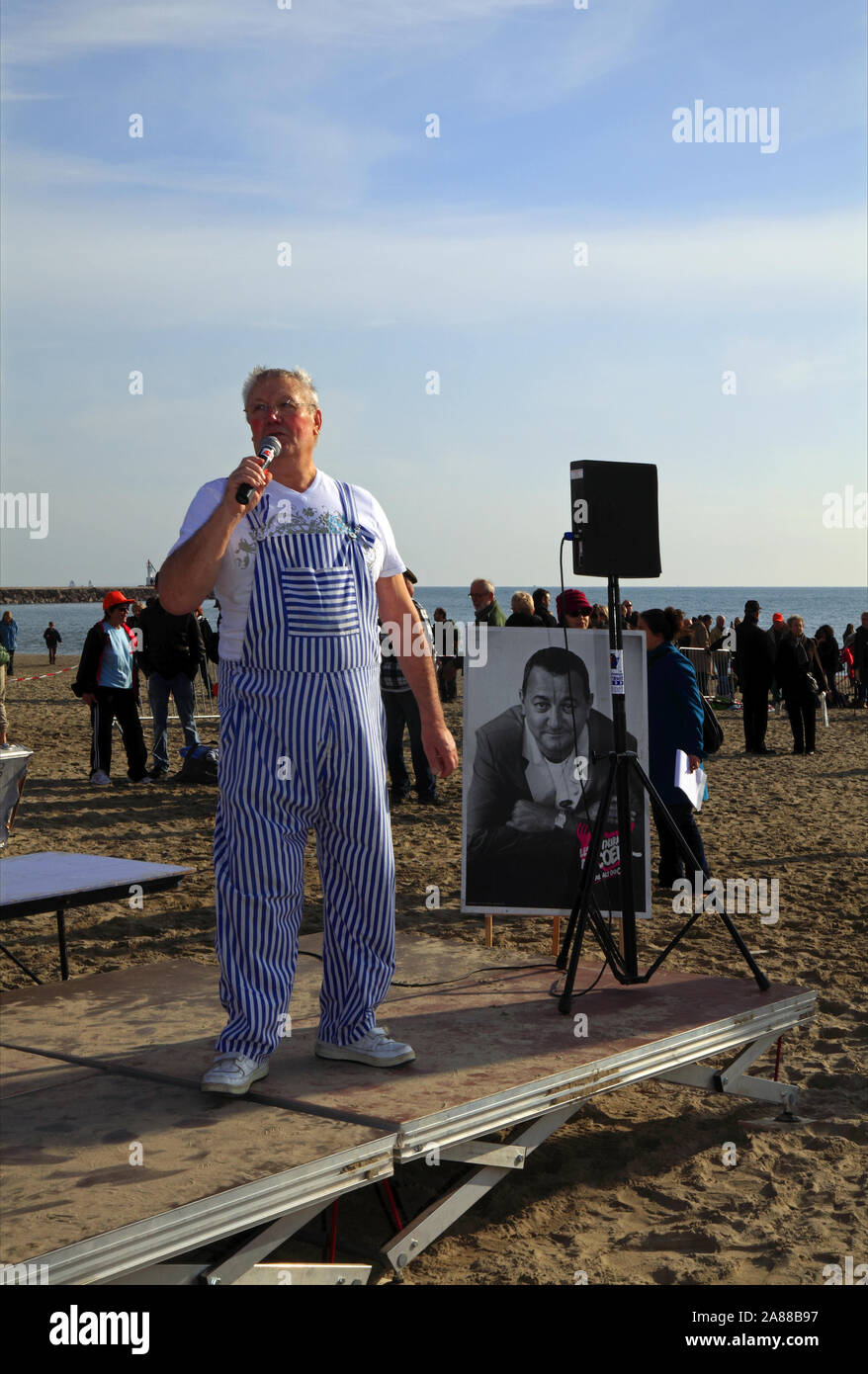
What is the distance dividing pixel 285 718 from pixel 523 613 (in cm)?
771

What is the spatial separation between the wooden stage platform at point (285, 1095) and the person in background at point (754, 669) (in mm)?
11105

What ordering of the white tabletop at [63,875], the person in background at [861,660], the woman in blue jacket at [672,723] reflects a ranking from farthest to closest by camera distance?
the person in background at [861,660], the woman in blue jacket at [672,723], the white tabletop at [63,875]

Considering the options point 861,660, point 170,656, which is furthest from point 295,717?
point 861,660

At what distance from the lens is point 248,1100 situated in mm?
3549

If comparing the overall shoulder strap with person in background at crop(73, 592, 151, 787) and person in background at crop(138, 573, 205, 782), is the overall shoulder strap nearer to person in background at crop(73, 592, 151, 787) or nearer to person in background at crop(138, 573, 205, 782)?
person in background at crop(138, 573, 205, 782)

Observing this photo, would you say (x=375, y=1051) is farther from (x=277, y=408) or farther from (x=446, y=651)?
(x=446, y=651)

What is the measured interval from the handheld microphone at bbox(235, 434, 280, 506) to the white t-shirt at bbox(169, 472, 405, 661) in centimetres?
13

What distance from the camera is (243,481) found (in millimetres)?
3146

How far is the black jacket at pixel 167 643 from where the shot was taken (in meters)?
12.2

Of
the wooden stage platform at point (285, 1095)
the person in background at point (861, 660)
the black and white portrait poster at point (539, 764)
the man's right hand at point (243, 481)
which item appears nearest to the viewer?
the wooden stage platform at point (285, 1095)

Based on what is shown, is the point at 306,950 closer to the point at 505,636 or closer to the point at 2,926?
the point at 505,636

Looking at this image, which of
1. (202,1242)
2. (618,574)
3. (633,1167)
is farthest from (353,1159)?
(618,574)

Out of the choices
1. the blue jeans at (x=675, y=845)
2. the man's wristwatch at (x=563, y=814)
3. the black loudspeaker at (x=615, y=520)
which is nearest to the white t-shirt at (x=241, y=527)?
the black loudspeaker at (x=615, y=520)

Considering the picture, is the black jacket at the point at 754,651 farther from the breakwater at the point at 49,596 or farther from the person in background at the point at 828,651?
the breakwater at the point at 49,596
